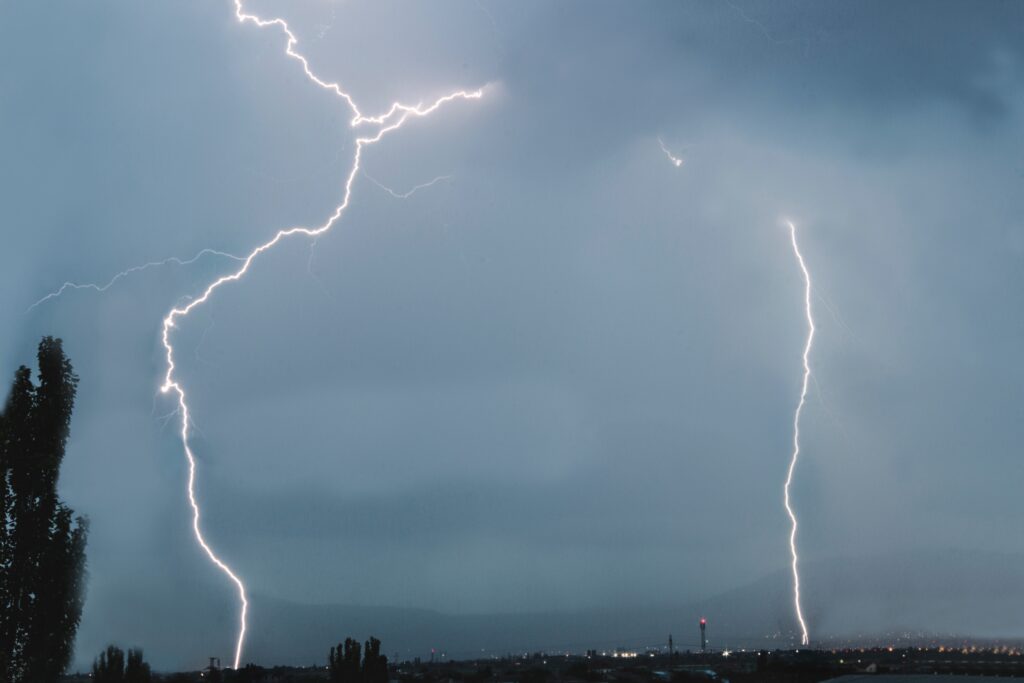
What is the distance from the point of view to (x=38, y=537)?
17891mm

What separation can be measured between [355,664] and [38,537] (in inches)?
363

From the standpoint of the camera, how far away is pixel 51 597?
17.6 metres

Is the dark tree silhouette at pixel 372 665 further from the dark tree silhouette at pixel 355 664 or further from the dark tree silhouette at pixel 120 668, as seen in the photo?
the dark tree silhouette at pixel 120 668

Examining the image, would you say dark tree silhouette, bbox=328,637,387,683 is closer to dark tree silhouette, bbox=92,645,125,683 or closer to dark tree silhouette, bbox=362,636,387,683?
dark tree silhouette, bbox=362,636,387,683

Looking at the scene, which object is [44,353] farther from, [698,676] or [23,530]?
[698,676]

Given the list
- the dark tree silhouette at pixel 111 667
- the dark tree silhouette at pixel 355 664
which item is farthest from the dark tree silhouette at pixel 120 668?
the dark tree silhouette at pixel 355 664

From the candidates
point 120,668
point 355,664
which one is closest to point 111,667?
point 120,668

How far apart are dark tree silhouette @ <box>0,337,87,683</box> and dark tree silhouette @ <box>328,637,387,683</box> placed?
812 centimetres

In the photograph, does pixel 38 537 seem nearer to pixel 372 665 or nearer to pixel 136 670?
pixel 136 670

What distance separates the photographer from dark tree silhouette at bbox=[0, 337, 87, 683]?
17.2m

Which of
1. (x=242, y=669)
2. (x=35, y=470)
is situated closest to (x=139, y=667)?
(x=35, y=470)

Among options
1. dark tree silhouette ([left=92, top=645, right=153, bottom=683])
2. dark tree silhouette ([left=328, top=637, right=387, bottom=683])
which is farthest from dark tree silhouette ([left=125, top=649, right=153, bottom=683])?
dark tree silhouette ([left=328, top=637, right=387, bottom=683])

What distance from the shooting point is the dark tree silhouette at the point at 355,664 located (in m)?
24.6

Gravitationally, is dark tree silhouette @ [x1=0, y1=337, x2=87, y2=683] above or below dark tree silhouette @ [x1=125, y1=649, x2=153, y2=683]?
above
